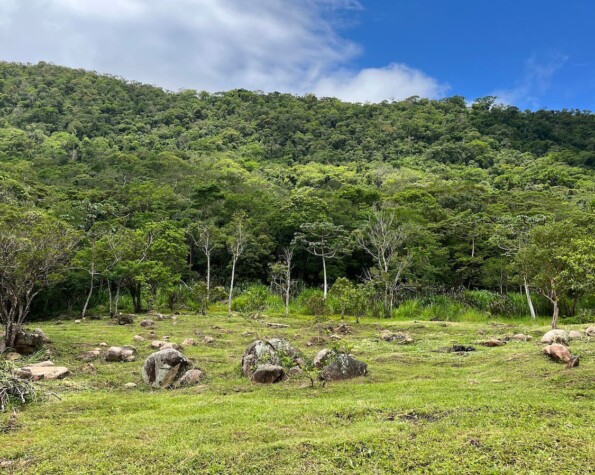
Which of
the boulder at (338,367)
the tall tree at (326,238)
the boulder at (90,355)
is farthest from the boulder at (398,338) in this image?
the tall tree at (326,238)

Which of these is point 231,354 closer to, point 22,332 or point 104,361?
point 104,361

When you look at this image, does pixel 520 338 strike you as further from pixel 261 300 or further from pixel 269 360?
pixel 261 300

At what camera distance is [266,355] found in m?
10.7

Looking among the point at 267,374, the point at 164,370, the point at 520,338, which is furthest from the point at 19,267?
the point at 520,338

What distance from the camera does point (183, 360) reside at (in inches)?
424

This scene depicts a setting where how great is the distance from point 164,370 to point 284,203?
33.1m

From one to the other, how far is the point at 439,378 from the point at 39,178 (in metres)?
56.2

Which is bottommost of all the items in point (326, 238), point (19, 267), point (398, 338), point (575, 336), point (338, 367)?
point (398, 338)

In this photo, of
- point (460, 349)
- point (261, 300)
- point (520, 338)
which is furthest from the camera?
point (261, 300)

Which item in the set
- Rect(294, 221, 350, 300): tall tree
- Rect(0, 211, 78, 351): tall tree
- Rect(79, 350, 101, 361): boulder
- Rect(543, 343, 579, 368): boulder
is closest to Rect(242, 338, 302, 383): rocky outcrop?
Rect(79, 350, 101, 361): boulder

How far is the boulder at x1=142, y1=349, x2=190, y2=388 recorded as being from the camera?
33.2 feet

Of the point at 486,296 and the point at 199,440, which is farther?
the point at 486,296

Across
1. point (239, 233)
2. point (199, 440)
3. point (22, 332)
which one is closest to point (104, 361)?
point (22, 332)

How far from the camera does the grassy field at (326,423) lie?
5520mm
